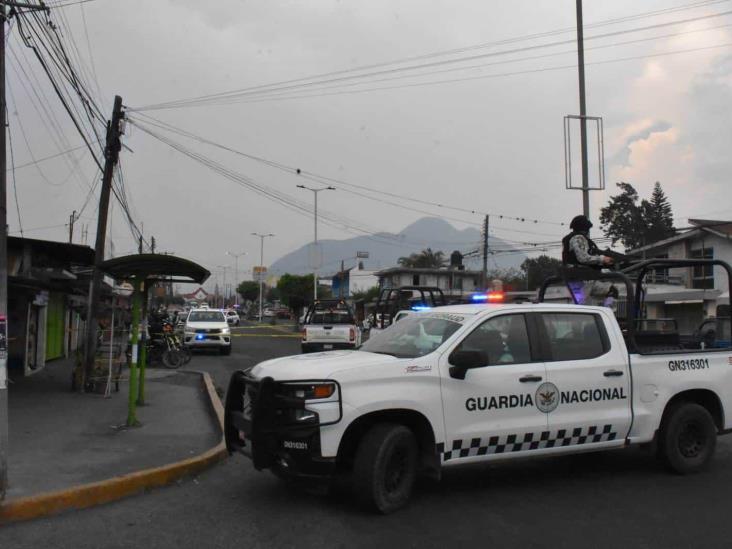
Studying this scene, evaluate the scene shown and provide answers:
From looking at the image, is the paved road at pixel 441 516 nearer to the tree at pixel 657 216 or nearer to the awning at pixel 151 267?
the awning at pixel 151 267

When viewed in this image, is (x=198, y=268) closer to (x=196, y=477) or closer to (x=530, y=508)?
(x=196, y=477)

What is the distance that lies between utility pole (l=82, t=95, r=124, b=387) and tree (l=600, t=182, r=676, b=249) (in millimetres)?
58664

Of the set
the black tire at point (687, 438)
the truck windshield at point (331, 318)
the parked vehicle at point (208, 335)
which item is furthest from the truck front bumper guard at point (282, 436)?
the parked vehicle at point (208, 335)

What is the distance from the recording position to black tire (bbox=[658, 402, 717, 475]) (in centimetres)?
666

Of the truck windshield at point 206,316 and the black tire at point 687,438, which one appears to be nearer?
the black tire at point 687,438

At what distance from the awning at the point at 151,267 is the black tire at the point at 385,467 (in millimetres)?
4624

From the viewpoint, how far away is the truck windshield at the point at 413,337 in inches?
234

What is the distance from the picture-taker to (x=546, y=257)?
79.1 metres

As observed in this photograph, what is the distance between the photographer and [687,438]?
22.5 feet

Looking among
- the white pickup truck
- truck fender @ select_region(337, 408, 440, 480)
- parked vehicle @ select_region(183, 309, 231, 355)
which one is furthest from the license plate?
parked vehicle @ select_region(183, 309, 231, 355)

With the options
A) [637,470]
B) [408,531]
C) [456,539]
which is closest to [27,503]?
[408,531]

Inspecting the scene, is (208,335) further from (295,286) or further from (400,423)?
(295,286)

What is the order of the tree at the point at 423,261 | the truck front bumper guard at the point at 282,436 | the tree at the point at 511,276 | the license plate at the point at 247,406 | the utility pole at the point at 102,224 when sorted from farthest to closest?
the tree at the point at 423,261, the tree at the point at 511,276, the utility pole at the point at 102,224, the license plate at the point at 247,406, the truck front bumper guard at the point at 282,436

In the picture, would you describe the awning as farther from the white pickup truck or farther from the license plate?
the white pickup truck
